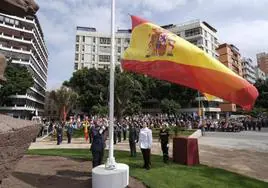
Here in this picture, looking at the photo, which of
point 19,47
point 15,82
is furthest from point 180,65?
point 19,47

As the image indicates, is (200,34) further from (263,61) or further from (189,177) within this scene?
(263,61)

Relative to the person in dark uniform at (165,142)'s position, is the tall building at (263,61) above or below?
above

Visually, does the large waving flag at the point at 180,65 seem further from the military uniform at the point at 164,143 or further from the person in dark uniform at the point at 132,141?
the person in dark uniform at the point at 132,141

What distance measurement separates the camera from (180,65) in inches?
371

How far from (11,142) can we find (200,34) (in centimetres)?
6751

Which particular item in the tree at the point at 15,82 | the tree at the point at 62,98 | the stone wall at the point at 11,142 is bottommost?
the stone wall at the point at 11,142

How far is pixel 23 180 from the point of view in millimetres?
8391

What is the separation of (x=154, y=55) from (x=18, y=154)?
7.24 meters

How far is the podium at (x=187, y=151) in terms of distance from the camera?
11938 millimetres

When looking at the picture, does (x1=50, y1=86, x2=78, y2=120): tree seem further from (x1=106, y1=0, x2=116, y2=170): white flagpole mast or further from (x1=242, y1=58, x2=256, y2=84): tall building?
(x1=242, y1=58, x2=256, y2=84): tall building

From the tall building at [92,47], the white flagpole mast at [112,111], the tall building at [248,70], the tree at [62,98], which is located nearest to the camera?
the white flagpole mast at [112,111]

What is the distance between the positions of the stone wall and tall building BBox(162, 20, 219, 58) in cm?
6450

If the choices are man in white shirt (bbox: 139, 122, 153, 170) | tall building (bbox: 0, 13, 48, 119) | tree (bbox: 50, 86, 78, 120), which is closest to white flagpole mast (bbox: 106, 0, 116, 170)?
man in white shirt (bbox: 139, 122, 153, 170)

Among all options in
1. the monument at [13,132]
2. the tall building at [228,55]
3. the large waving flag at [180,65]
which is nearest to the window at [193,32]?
the tall building at [228,55]
